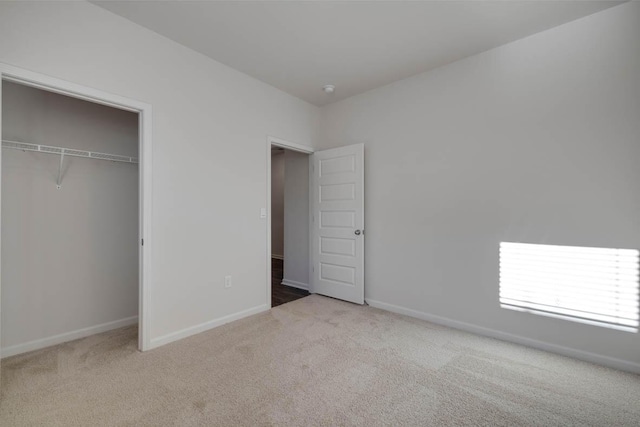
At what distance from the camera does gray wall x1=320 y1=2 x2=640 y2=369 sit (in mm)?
2238

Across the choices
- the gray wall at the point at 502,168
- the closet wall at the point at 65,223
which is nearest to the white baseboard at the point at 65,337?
the closet wall at the point at 65,223

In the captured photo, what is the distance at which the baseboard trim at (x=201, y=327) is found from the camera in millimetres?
2559

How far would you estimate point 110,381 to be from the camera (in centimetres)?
200

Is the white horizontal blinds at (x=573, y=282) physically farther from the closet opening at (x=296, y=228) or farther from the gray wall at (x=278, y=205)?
the gray wall at (x=278, y=205)

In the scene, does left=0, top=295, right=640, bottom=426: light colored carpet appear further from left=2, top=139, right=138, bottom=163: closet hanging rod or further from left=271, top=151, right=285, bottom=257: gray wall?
left=271, top=151, right=285, bottom=257: gray wall

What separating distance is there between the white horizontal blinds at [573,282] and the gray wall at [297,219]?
273 cm

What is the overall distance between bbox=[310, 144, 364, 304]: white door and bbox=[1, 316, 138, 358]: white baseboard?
7.74 ft

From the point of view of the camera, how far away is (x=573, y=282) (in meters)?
2.39

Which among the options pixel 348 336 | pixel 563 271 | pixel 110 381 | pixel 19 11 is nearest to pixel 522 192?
pixel 563 271

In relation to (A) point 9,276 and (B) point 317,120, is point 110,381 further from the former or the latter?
(B) point 317,120

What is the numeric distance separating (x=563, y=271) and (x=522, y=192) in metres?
0.75

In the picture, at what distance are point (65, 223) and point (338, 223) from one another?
295cm

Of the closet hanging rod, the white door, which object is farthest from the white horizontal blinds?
the closet hanging rod

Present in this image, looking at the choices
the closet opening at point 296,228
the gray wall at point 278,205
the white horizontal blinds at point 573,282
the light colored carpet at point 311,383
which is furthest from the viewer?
the gray wall at point 278,205
